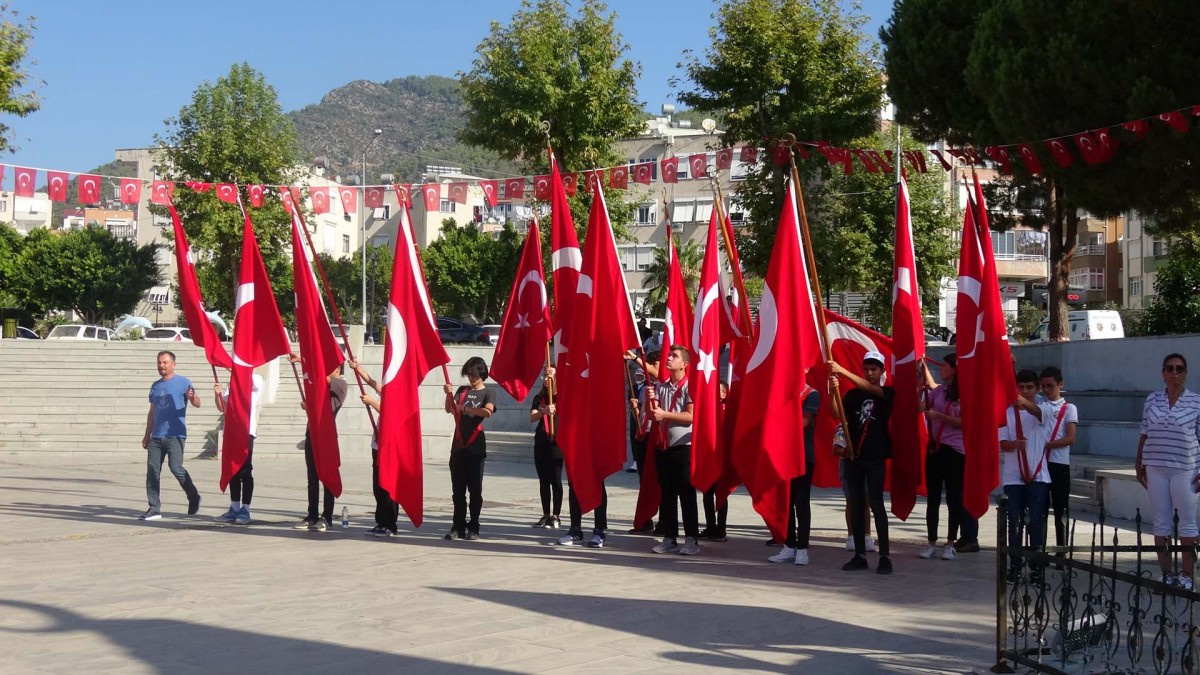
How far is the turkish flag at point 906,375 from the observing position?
10.9 metres

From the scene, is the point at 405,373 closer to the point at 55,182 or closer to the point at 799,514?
the point at 799,514

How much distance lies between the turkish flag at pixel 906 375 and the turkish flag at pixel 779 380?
0.82 m

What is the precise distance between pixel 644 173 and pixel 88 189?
807cm

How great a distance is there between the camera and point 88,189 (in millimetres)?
17828

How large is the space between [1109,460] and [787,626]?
11.0 meters

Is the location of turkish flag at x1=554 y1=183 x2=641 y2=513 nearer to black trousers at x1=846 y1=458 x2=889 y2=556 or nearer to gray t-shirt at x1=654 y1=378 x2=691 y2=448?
gray t-shirt at x1=654 y1=378 x2=691 y2=448

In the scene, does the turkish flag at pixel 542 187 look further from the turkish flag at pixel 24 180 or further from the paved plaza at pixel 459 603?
the turkish flag at pixel 24 180

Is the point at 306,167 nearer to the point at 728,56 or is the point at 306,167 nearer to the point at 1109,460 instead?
the point at 728,56

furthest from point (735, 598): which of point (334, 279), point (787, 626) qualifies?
point (334, 279)

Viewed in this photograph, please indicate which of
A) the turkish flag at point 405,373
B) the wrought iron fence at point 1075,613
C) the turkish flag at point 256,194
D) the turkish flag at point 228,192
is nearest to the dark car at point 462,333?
the turkish flag at point 256,194

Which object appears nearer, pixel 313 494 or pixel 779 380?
pixel 779 380

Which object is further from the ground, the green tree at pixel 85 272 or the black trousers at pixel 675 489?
the green tree at pixel 85 272

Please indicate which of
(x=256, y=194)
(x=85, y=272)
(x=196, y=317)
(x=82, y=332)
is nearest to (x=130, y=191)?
(x=256, y=194)

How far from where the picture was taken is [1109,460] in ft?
56.4
